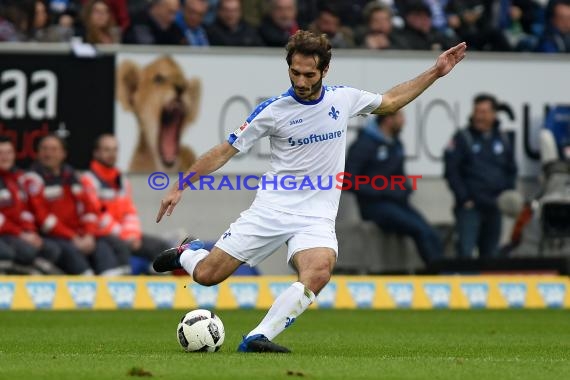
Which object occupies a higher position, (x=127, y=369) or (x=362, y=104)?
(x=362, y=104)

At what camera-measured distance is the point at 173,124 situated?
2038cm

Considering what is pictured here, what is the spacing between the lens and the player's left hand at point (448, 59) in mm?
11320

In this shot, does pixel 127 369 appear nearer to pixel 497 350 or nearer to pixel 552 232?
pixel 497 350

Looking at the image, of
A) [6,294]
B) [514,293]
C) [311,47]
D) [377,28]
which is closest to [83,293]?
[6,294]

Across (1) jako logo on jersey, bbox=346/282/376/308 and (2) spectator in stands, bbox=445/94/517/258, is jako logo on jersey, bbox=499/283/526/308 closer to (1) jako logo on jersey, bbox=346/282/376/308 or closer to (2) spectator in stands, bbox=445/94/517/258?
(2) spectator in stands, bbox=445/94/517/258

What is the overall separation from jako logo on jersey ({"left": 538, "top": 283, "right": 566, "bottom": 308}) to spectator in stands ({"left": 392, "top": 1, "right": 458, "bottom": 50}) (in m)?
4.07

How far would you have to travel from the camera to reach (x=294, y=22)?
837 inches

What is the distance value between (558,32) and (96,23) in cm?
703

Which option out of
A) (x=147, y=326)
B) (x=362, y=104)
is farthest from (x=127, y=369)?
(x=147, y=326)

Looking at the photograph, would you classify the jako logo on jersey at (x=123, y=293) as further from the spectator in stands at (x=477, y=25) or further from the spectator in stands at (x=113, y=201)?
the spectator in stands at (x=477, y=25)

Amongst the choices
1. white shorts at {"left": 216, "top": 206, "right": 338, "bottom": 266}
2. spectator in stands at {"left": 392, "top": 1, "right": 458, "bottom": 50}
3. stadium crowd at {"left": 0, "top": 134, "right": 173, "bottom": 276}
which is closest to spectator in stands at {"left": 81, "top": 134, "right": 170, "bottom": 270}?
stadium crowd at {"left": 0, "top": 134, "right": 173, "bottom": 276}

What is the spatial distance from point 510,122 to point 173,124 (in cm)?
497

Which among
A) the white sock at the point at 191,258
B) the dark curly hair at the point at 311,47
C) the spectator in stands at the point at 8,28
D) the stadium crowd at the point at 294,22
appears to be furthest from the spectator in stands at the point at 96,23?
the dark curly hair at the point at 311,47

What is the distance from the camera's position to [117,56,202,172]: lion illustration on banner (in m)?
20.1
